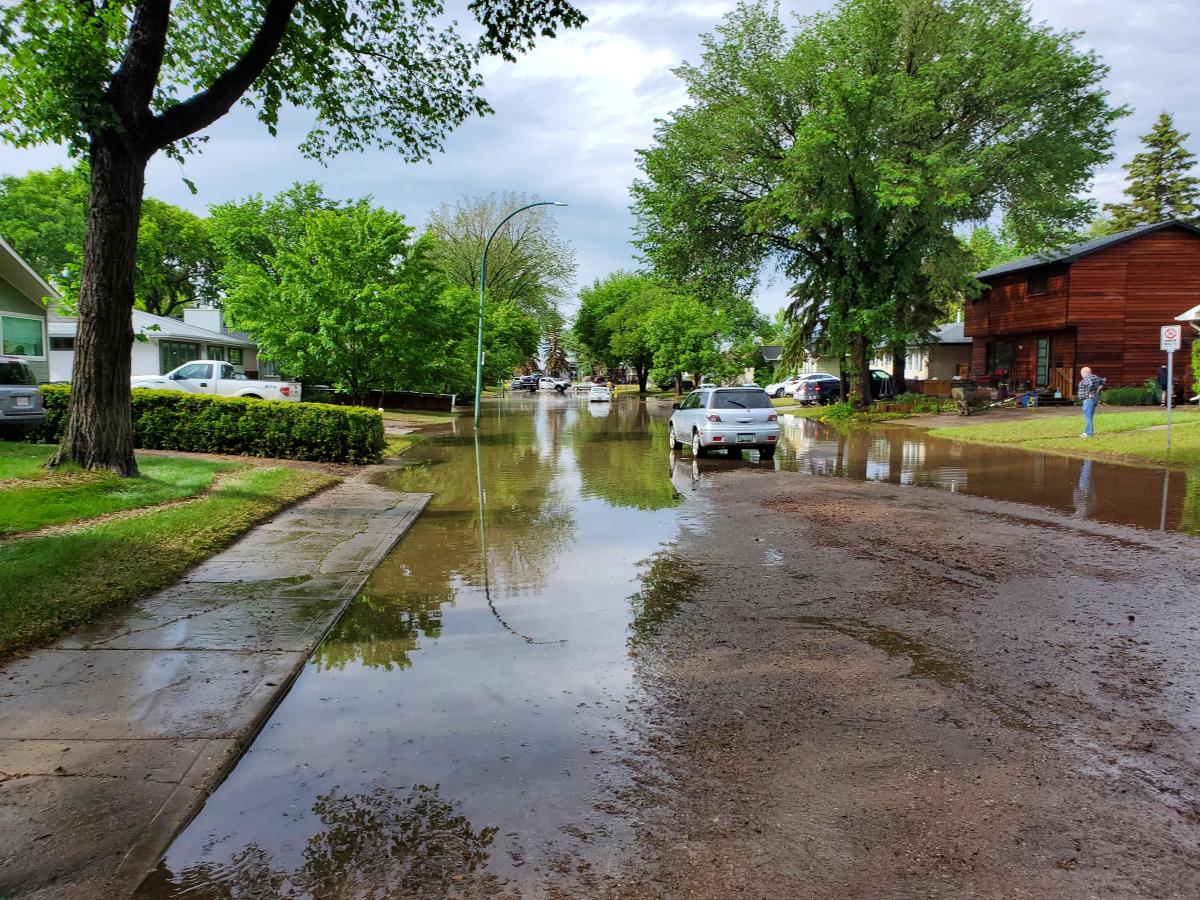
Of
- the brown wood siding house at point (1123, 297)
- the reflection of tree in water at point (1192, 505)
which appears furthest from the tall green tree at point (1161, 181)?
the reflection of tree in water at point (1192, 505)

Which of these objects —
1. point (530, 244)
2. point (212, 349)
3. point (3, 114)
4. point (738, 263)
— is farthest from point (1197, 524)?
point (530, 244)

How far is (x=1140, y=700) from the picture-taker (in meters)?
4.55

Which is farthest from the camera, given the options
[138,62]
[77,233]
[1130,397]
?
[77,233]

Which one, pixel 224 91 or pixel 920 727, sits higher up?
pixel 224 91

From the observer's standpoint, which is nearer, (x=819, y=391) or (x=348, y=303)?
(x=348, y=303)

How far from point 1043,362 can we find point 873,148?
50.3 ft

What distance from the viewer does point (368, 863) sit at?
309 cm

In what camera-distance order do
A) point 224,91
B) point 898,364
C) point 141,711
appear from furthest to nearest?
1. point 898,364
2. point 224,91
3. point 141,711

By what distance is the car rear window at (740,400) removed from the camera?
17.8 metres

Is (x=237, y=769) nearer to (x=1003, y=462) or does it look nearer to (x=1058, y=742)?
(x=1058, y=742)

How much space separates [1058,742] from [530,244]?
221ft

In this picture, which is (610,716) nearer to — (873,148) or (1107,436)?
(1107,436)

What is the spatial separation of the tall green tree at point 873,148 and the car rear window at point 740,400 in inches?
506

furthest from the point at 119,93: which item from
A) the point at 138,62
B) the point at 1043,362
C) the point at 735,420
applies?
the point at 1043,362
